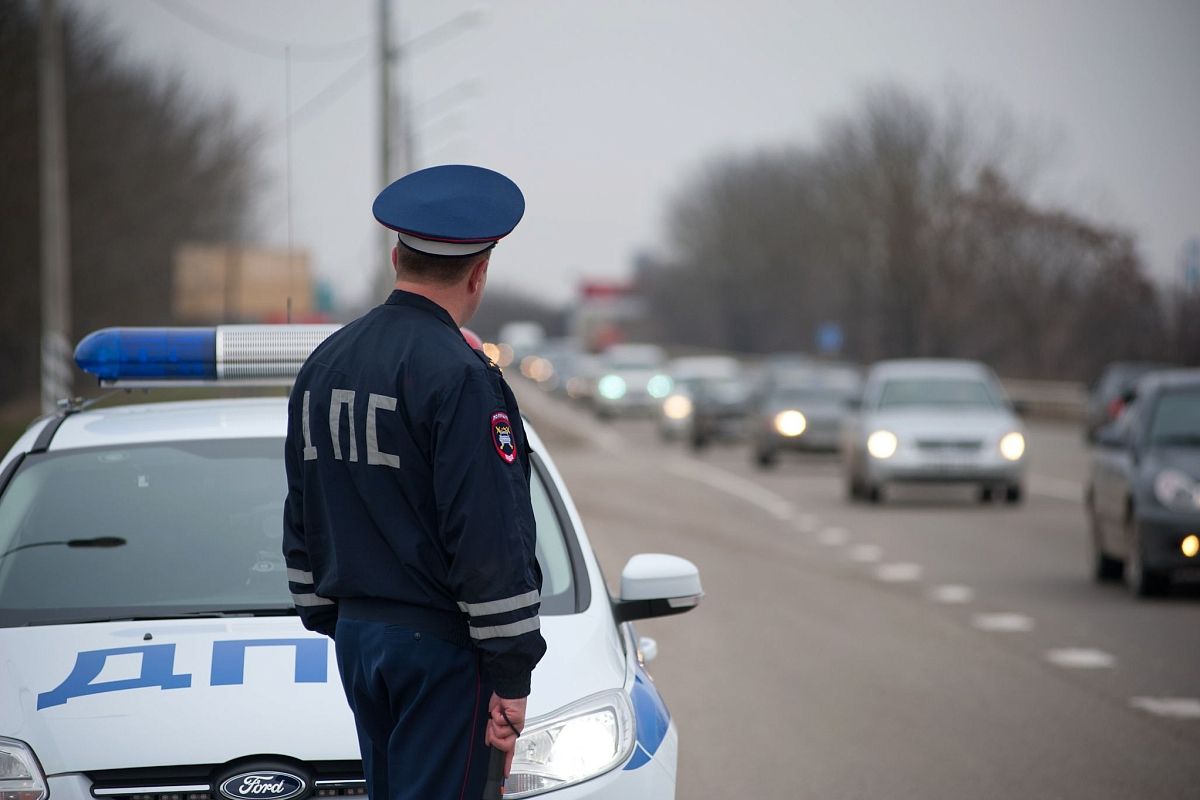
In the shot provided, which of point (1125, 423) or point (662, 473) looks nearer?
point (1125, 423)

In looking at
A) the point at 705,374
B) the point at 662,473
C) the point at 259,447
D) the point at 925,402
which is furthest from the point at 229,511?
the point at 705,374

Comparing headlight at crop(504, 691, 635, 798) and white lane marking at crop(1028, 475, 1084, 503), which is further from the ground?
headlight at crop(504, 691, 635, 798)

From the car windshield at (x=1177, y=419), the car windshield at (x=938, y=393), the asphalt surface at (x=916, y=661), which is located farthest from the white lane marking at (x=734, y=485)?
the car windshield at (x=1177, y=419)

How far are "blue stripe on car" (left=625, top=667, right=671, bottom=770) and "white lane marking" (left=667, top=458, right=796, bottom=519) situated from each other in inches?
650

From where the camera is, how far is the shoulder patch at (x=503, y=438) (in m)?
3.26

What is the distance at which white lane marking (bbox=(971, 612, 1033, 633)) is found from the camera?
458 inches

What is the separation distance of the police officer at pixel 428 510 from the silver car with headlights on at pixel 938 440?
61.9ft

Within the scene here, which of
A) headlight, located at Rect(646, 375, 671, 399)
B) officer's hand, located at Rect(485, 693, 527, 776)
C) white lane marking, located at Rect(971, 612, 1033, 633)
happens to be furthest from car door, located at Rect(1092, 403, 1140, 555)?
headlight, located at Rect(646, 375, 671, 399)

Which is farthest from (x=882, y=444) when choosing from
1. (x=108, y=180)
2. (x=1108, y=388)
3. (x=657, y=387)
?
(x=657, y=387)

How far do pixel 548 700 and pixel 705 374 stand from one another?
40.1 meters

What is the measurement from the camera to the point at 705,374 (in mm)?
44188

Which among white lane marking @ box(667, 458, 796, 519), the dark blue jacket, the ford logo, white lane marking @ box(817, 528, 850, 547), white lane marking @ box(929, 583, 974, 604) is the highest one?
the dark blue jacket

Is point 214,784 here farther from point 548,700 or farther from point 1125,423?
point 1125,423

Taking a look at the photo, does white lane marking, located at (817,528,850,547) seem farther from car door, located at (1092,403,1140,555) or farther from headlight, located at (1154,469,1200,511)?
headlight, located at (1154,469,1200,511)
